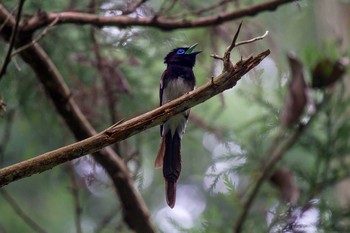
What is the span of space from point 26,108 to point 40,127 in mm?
515

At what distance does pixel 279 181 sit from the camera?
168 inches

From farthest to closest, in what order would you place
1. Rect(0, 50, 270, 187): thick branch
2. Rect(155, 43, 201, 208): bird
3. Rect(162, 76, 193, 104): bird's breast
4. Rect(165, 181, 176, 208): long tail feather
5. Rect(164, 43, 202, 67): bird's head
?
Rect(164, 43, 202, 67): bird's head
Rect(162, 76, 193, 104): bird's breast
Rect(155, 43, 201, 208): bird
Rect(165, 181, 176, 208): long tail feather
Rect(0, 50, 270, 187): thick branch

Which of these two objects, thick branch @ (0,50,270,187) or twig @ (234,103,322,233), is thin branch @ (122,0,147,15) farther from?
thick branch @ (0,50,270,187)

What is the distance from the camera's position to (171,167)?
328cm

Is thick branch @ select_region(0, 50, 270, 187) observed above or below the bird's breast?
below

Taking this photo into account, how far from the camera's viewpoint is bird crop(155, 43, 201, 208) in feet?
10.8

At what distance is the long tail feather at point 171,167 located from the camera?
3.14 meters

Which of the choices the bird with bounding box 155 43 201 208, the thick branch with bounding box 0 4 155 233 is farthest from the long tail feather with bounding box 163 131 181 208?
the thick branch with bounding box 0 4 155 233

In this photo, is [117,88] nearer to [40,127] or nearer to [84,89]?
[84,89]

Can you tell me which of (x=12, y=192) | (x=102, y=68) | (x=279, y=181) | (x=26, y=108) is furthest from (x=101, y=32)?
(x=12, y=192)

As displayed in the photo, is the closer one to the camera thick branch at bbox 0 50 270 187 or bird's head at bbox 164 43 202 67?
thick branch at bbox 0 50 270 187

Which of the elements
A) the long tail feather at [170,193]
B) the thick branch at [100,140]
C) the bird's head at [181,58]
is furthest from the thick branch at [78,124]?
the thick branch at [100,140]

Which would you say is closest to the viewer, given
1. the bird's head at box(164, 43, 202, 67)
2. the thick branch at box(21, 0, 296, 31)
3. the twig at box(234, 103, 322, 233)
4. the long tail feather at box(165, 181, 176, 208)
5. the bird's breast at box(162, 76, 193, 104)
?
the long tail feather at box(165, 181, 176, 208)

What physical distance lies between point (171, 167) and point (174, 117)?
391mm
